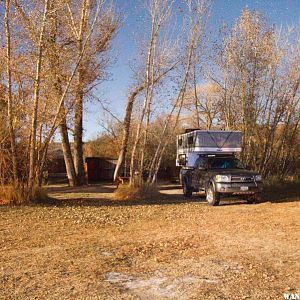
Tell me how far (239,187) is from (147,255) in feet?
27.0

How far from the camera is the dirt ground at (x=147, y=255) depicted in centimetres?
510

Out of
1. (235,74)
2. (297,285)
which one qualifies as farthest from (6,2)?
(235,74)

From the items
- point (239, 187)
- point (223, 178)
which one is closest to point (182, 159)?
point (223, 178)

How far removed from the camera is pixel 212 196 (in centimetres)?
1479

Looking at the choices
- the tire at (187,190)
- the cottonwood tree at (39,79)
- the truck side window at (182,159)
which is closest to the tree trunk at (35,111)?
the cottonwood tree at (39,79)

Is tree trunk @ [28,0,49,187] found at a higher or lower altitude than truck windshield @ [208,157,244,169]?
higher

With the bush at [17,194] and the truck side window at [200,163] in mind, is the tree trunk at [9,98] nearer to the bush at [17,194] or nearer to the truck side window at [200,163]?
the bush at [17,194]

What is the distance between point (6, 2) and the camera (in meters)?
12.8

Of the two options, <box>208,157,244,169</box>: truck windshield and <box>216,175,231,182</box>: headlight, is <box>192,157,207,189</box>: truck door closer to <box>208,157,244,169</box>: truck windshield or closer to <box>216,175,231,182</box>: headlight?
<box>208,157,244,169</box>: truck windshield

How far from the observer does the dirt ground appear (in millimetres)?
5098

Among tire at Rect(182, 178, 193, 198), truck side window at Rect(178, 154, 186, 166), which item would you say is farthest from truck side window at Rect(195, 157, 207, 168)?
truck side window at Rect(178, 154, 186, 166)

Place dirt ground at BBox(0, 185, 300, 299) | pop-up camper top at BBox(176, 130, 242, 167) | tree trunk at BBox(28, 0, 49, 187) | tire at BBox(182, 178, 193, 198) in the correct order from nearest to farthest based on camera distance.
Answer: dirt ground at BBox(0, 185, 300, 299)
tree trunk at BBox(28, 0, 49, 187)
pop-up camper top at BBox(176, 130, 242, 167)
tire at BBox(182, 178, 193, 198)

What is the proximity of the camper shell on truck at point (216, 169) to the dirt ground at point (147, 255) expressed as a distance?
2.39 meters

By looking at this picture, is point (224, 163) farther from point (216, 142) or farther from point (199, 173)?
point (216, 142)
